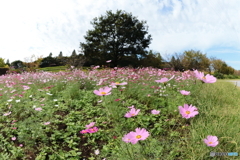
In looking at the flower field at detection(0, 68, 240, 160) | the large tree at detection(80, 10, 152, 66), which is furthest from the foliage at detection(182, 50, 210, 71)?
the flower field at detection(0, 68, 240, 160)

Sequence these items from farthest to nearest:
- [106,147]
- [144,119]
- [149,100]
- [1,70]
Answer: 1. [1,70]
2. [149,100]
3. [144,119]
4. [106,147]

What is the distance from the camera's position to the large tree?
2052cm

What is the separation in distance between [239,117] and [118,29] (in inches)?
734

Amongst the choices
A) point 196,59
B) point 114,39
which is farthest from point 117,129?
point 196,59

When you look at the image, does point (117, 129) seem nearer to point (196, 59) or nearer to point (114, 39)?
point (114, 39)

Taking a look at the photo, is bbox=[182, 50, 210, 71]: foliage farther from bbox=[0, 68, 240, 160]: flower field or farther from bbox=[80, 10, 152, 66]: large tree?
bbox=[0, 68, 240, 160]: flower field

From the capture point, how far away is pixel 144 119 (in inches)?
116

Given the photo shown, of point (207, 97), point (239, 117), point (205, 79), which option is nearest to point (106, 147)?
point (205, 79)

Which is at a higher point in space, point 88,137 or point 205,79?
point 205,79

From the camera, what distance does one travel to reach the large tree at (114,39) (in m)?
20.5

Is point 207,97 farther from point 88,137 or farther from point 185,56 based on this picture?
point 185,56

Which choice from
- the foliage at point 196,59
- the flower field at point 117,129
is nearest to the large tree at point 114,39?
the foliage at point 196,59

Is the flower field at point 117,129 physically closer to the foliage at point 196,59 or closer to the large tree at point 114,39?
the large tree at point 114,39

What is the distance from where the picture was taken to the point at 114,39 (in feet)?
68.8
